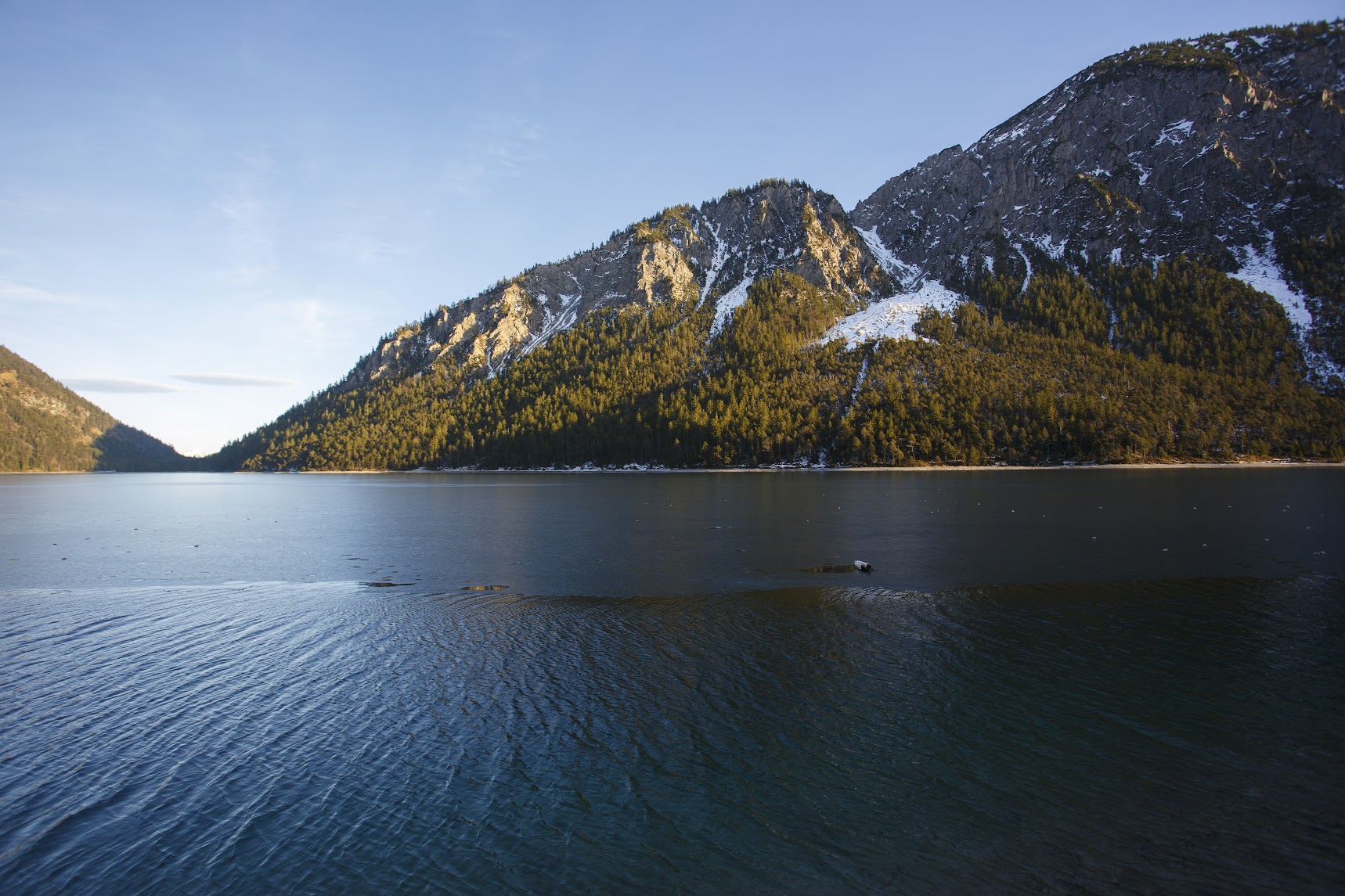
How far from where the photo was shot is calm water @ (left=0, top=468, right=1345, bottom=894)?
418 inches

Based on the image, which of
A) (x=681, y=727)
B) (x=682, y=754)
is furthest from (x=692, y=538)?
(x=682, y=754)

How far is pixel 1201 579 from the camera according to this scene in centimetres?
3142

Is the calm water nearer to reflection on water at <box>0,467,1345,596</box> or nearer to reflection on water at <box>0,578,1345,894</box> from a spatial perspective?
reflection on water at <box>0,578,1345,894</box>

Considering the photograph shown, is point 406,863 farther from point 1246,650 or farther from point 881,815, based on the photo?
point 1246,650

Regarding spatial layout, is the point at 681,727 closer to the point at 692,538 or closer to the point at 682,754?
the point at 682,754

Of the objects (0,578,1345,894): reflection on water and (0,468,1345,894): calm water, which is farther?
(0,468,1345,894): calm water

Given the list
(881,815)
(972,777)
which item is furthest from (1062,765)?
(881,815)

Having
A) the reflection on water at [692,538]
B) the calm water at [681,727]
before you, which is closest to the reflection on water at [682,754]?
the calm water at [681,727]

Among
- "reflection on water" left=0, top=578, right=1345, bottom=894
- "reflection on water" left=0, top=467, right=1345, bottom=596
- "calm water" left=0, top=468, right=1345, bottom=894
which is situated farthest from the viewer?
"reflection on water" left=0, top=467, right=1345, bottom=596

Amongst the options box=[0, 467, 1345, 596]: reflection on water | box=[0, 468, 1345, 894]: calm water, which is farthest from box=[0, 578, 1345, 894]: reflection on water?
box=[0, 467, 1345, 596]: reflection on water

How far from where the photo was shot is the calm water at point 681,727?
10.6 metres

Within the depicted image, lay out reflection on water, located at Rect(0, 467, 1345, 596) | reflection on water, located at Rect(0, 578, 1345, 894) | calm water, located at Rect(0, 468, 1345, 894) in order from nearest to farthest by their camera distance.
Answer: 1. reflection on water, located at Rect(0, 578, 1345, 894)
2. calm water, located at Rect(0, 468, 1345, 894)
3. reflection on water, located at Rect(0, 467, 1345, 596)

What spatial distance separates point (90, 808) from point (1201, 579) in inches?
1693

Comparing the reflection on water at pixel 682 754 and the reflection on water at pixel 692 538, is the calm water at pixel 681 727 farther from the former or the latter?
the reflection on water at pixel 692 538
